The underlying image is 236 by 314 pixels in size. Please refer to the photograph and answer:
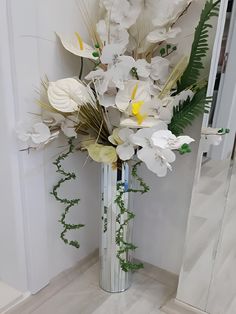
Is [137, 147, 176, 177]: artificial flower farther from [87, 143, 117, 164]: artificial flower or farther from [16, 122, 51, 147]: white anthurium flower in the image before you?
[16, 122, 51, 147]: white anthurium flower

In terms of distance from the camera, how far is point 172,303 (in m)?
1.38

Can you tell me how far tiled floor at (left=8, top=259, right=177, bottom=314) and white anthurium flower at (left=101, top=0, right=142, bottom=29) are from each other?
112cm

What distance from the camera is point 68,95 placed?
1.09 meters

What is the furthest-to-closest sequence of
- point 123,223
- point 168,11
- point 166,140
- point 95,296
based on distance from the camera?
point 95,296 → point 123,223 → point 168,11 → point 166,140

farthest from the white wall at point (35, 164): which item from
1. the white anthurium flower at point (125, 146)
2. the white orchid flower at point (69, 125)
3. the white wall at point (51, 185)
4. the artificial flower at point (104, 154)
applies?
the white anthurium flower at point (125, 146)

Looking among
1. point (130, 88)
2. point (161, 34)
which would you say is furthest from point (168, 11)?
point (130, 88)

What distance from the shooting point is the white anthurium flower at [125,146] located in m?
1.07

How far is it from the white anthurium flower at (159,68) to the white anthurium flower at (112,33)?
12 centimetres

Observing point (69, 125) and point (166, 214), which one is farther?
point (166, 214)

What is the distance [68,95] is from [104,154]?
24cm

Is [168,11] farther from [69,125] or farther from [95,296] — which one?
[95,296]

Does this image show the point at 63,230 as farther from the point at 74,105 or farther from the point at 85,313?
the point at 74,105

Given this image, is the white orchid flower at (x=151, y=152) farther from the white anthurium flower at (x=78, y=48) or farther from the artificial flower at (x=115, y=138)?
the white anthurium flower at (x=78, y=48)

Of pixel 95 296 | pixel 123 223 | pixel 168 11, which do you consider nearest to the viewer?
pixel 168 11
